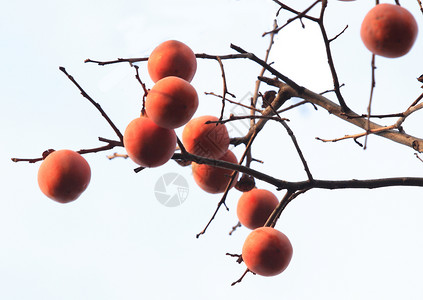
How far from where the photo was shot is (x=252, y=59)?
1.86m

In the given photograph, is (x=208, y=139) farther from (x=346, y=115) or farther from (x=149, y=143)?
(x=346, y=115)

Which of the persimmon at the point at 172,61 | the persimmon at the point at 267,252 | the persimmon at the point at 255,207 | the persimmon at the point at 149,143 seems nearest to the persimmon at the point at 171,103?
the persimmon at the point at 149,143

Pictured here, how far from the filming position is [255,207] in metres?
2.29

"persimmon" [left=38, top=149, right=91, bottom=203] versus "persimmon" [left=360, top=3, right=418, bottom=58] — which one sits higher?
"persimmon" [left=360, top=3, right=418, bottom=58]

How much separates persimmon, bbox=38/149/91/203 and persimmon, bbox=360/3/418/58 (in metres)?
1.17

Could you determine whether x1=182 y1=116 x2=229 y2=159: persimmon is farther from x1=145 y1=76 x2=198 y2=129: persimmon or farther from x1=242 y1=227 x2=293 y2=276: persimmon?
x1=242 y1=227 x2=293 y2=276: persimmon

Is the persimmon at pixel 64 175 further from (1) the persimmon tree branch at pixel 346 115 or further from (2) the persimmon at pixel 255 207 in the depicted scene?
(1) the persimmon tree branch at pixel 346 115

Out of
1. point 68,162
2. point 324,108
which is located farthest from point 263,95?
point 68,162

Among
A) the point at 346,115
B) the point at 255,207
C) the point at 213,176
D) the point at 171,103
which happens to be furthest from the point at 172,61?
the point at 255,207

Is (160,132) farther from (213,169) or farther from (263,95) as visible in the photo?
(263,95)

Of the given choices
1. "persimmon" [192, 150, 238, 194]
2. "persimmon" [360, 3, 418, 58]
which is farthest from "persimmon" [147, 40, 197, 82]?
"persimmon" [360, 3, 418, 58]

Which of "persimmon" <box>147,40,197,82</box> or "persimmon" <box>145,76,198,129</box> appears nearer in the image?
"persimmon" <box>145,76,198,129</box>

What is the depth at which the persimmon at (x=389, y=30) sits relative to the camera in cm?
154

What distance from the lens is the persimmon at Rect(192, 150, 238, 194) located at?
Result: 2.03 m
